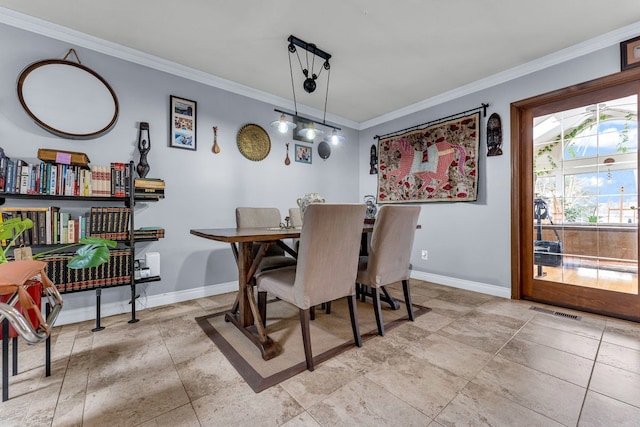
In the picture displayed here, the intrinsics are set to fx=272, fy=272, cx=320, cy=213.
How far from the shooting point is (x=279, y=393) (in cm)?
138

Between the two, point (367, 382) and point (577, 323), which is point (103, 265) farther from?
point (577, 323)

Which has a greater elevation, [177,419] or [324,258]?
[324,258]

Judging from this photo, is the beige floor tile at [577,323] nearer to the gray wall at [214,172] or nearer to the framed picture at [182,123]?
the gray wall at [214,172]

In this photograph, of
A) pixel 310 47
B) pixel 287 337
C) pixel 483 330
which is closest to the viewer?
pixel 287 337

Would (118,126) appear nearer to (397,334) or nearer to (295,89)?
(295,89)

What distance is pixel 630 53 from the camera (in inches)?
86.8

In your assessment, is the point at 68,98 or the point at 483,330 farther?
the point at 68,98

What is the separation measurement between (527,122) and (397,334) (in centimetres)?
261

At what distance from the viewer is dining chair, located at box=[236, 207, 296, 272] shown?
2.44 metres

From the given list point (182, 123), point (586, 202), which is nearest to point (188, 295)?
point (182, 123)

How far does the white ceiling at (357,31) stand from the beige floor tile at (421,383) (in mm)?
2446

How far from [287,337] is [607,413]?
172cm

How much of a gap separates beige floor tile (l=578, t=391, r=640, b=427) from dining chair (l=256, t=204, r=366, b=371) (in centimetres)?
112

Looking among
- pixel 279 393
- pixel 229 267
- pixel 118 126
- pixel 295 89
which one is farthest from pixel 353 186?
pixel 279 393
